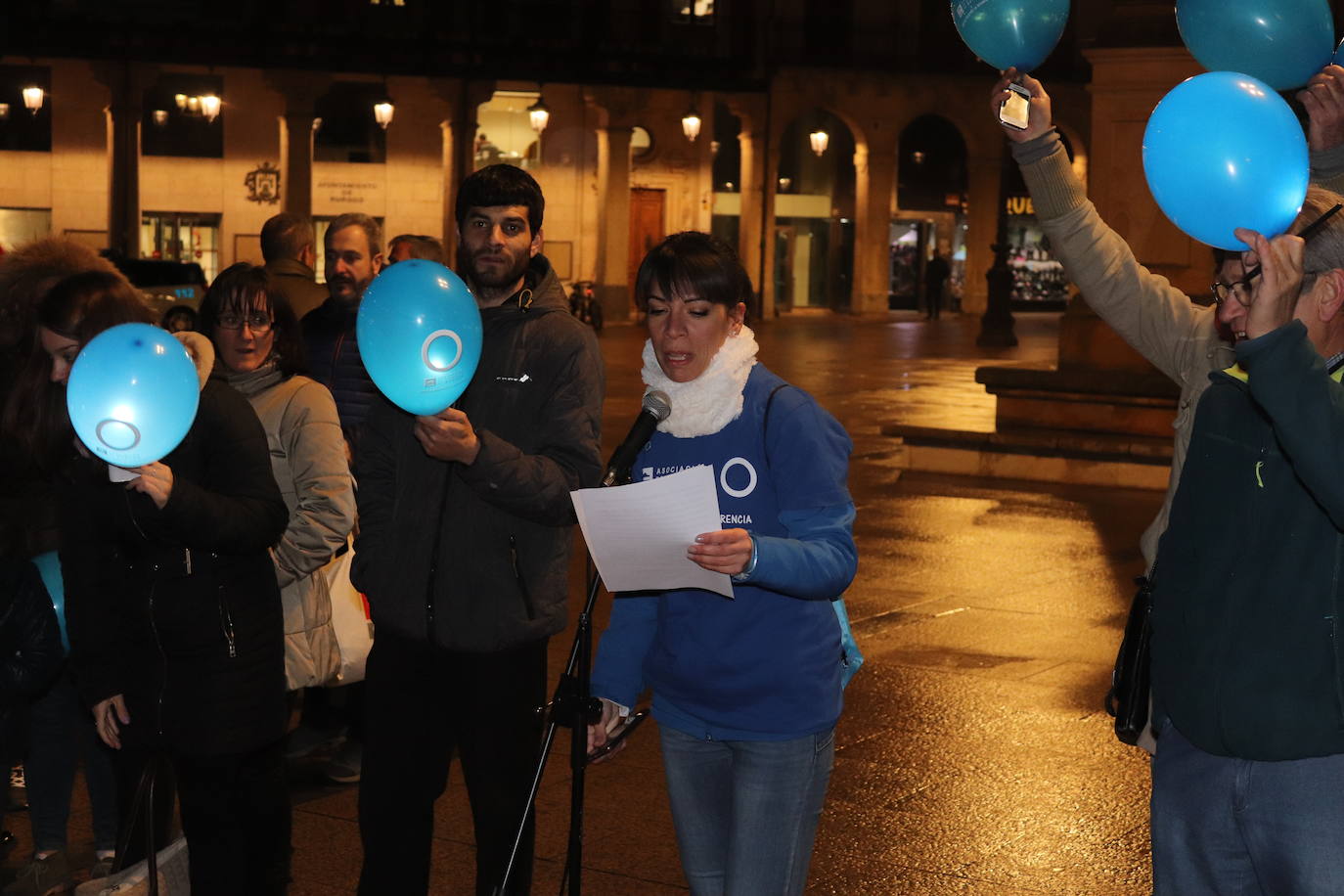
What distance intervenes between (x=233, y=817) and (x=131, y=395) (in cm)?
127

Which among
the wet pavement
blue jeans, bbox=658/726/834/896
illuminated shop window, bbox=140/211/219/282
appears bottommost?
→ the wet pavement

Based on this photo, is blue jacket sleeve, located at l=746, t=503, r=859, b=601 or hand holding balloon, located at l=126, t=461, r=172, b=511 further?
hand holding balloon, located at l=126, t=461, r=172, b=511

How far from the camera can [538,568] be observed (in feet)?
14.7

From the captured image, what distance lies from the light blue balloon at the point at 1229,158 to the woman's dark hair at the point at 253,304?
10.4 feet

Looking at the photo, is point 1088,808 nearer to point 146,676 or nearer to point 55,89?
point 146,676

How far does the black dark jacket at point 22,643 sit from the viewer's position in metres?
4.68

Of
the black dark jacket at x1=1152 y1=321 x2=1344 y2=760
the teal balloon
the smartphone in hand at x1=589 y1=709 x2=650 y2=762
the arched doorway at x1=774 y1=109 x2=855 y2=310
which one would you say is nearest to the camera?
the black dark jacket at x1=1152 y1=321 x2=1344 y2=760

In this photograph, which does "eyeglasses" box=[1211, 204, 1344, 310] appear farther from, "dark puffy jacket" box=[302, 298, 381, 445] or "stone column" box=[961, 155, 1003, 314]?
"stone column" box=[961, 155, 1003, 314]

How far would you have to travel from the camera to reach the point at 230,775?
14.9 feet

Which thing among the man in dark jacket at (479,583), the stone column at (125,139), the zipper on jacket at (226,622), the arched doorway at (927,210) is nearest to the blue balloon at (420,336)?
the man in dark jacket at (479,583)

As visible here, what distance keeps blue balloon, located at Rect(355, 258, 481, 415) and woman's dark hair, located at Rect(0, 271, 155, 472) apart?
3.44 feet

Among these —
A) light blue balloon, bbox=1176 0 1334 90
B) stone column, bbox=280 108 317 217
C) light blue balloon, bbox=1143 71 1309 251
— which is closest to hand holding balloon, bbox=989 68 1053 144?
light blue balloon, bbox=1176 0 1334 90

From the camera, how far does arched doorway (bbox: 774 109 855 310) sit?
51.2 metres

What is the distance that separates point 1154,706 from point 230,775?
2.40m
